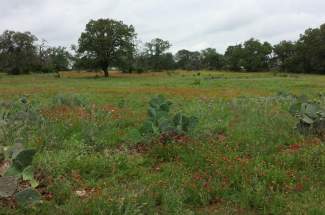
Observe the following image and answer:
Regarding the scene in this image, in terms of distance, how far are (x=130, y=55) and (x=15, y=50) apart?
20.2 m

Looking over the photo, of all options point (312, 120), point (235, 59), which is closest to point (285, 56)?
point (235, 59)

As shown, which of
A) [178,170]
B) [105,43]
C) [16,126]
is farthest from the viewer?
[105,43]

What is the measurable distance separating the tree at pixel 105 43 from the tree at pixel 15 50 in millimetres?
11217

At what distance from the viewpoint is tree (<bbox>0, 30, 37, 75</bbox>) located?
72750 millimetres

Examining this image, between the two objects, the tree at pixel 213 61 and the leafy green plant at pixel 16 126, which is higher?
the leafy green plant at pixel 16 126

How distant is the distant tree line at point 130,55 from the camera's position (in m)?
66.5

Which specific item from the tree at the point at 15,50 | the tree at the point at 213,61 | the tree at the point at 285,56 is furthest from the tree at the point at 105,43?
the tree at the point at 213,61

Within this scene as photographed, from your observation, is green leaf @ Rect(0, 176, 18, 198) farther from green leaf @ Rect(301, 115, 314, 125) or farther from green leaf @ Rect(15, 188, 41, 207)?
green leaf @ Rect(301, 115, 314, 125)

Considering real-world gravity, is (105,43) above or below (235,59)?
above

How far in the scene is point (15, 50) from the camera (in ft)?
241

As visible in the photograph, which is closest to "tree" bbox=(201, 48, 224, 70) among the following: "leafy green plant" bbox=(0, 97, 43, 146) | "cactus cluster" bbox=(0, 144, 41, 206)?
"leafy green plant" bbox=(0, 97, 43, 146)

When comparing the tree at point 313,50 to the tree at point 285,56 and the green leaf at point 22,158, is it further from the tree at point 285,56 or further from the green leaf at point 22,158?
the green leaf at point 22,158

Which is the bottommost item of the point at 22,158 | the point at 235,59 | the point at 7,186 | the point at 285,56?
the point at 235,59

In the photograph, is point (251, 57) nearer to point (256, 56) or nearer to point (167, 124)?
point (256, 56)
